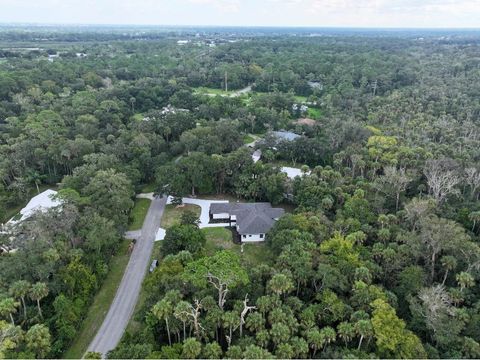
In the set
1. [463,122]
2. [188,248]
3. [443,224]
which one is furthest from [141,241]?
[463,122]

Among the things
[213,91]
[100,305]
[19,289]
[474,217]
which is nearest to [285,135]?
[474,217]

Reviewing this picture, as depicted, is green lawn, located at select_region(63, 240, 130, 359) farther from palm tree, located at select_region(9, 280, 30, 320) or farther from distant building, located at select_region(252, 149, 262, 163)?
distant building, located at select_region(252, 149, 262, 163)

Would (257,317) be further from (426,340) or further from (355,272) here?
(426,340)

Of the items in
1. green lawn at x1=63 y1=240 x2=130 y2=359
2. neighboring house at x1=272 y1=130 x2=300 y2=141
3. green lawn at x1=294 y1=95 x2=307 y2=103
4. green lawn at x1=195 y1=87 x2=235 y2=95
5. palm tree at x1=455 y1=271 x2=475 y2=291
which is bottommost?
green lawn at x1=63 y1=240 x2=130 y2=359

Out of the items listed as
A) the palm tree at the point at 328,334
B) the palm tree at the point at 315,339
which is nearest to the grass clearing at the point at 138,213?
the palm tree at the point at 315,339

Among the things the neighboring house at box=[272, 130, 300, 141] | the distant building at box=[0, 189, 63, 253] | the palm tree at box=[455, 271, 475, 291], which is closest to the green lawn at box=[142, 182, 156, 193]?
the distant building at box=[0, 189, 63, 253]

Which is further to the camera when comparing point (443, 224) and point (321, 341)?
point (443, 224)

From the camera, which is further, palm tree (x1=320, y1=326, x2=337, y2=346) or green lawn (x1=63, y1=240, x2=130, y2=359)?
green lawn (x1=63, y1=240, x2=130, y2=359)

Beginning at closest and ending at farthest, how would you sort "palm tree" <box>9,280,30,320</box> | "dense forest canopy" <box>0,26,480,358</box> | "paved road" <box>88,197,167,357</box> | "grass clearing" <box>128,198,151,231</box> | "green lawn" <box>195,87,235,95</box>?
1. "dense forest canopy" <box>0,26,480,358</box>
2. "palm tree" <box>9,280,30,320</box>
3. "paved road" <box>88,197,167,357</box>
4. "grass clearing" <box>128,198,151,231</box>
5. "green lawn" <box>195,87,235,95</box>
